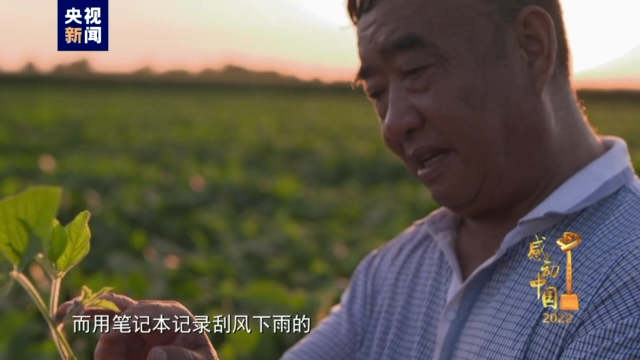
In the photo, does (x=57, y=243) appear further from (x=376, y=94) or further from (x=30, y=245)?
(x=376, y=94)

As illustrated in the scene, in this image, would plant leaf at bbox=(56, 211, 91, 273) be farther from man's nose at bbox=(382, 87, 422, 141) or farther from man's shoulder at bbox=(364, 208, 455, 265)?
man's shoulder at bbox=(364, 208, 455, 265)

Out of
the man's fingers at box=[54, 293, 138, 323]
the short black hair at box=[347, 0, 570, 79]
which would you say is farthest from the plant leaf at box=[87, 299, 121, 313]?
the short black hair at box=[347, 0, 570, 79]

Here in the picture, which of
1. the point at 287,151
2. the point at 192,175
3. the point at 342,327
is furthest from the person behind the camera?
the point at 287,151

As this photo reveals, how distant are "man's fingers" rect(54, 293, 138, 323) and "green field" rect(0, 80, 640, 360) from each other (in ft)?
3.50

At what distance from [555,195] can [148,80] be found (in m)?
35.4

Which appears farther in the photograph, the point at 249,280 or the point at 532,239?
the point at 249,280

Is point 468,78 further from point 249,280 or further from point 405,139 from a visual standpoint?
point 249,280

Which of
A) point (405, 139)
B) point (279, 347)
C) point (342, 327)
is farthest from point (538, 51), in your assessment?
point (279, 347)

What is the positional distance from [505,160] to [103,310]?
70 centimetres

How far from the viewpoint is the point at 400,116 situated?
1.49 m

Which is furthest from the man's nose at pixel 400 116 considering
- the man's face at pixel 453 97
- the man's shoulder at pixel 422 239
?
the man's shoulder at pixel 422 239

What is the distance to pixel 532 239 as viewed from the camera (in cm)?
148

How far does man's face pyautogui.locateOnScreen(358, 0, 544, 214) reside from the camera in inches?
57.1

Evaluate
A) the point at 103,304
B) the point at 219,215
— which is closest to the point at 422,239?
the point at 103,304
